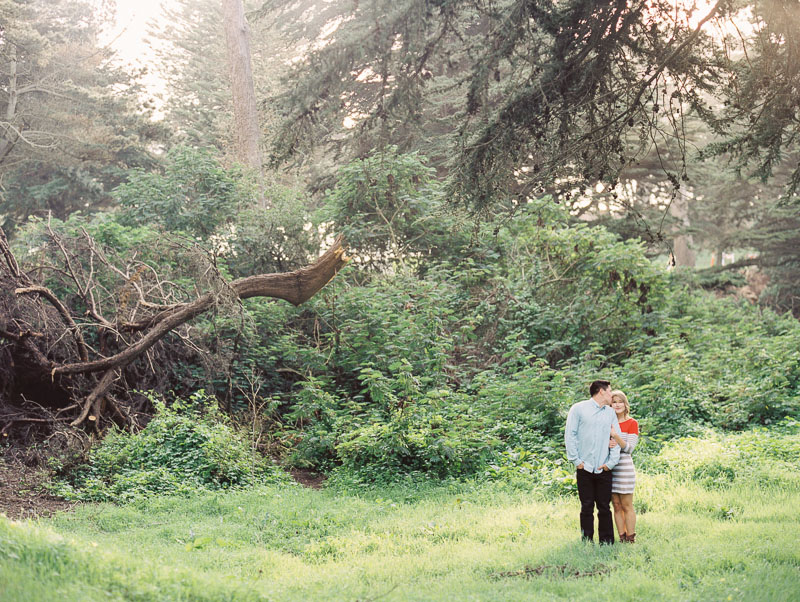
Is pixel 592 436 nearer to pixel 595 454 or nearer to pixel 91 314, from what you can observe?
pixel 595 454

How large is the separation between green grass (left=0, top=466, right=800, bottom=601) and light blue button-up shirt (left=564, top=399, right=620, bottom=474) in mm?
736

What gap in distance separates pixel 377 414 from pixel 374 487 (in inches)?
86.3

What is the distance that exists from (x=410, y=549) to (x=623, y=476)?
2002 mm

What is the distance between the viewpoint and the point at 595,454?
267 inches

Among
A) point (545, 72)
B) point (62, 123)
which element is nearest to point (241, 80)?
point (62, 123)

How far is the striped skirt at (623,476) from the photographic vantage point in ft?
22.6

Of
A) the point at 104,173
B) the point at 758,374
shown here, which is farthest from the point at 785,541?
the point at 104,173

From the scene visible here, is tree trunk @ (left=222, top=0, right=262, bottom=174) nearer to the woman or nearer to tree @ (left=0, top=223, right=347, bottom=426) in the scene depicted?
tree @ (left=0, top=223, right=347, bottom=426)

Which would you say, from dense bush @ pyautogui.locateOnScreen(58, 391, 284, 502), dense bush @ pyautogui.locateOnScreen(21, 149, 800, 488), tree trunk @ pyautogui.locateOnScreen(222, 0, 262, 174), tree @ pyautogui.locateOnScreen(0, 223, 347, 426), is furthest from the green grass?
tree trunk @ pyautogui.locateOnScreen(222, 0, 262, 174)

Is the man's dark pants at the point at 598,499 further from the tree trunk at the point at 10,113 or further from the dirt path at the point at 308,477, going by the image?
the tree trunk at the point at 10,113

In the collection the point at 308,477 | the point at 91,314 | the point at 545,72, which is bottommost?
the point at 308,477

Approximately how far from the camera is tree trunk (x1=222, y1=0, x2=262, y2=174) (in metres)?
23.1

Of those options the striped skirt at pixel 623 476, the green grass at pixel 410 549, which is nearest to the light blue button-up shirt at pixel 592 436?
the striped skirt at pixel 623 476

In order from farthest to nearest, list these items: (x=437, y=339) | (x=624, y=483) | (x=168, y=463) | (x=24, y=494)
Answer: (x=437, y=339) → (x=168, y=463) → (x=24, y=494) → (x=624, y=483)
